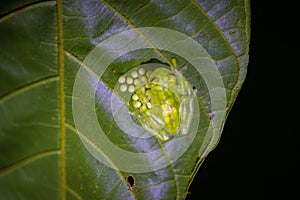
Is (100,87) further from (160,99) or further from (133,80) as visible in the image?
(160,99)

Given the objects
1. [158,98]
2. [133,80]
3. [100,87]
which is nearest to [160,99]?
[158,98]

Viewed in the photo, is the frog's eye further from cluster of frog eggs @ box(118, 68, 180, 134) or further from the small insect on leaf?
the small insect on leaf

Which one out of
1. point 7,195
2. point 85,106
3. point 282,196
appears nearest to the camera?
point 7,195

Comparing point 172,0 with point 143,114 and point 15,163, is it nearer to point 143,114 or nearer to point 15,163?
point 143,114

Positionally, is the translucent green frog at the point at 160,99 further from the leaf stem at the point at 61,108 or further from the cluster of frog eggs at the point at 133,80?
the leaf stem at the point at 61,108

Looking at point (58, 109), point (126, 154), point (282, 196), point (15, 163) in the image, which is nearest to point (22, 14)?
point (58, 109)

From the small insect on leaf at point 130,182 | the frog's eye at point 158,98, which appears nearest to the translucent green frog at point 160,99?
the frog's eye at point 158,98
